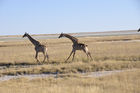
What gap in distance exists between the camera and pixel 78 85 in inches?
515

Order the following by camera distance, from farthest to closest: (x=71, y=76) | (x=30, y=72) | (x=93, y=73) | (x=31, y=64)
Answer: (x=31, y=64)
(x=30, y=72)
(x=93, y=73)
(x=71, y=76)

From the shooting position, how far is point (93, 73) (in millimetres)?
17172

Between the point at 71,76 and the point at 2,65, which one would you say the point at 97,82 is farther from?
the point at 2,65

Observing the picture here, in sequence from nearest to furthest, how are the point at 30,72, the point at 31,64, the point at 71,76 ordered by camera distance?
the point at 71,76 < the point at 30,72 < the point at 31,64

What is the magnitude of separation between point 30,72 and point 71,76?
339cm

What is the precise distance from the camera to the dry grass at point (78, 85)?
37.7 feet

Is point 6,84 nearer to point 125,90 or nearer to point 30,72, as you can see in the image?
point 30,72

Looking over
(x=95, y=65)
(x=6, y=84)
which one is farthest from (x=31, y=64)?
(x=6, y=84)

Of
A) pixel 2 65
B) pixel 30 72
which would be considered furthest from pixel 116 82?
pixel 2 65

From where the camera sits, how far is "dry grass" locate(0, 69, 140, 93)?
37.7 ft

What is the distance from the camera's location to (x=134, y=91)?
11.0 meters

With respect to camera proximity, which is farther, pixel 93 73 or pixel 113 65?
pixel 113 65

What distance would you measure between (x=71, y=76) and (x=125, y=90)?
5.23m

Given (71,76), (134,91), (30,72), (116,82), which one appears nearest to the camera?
(134,91)
